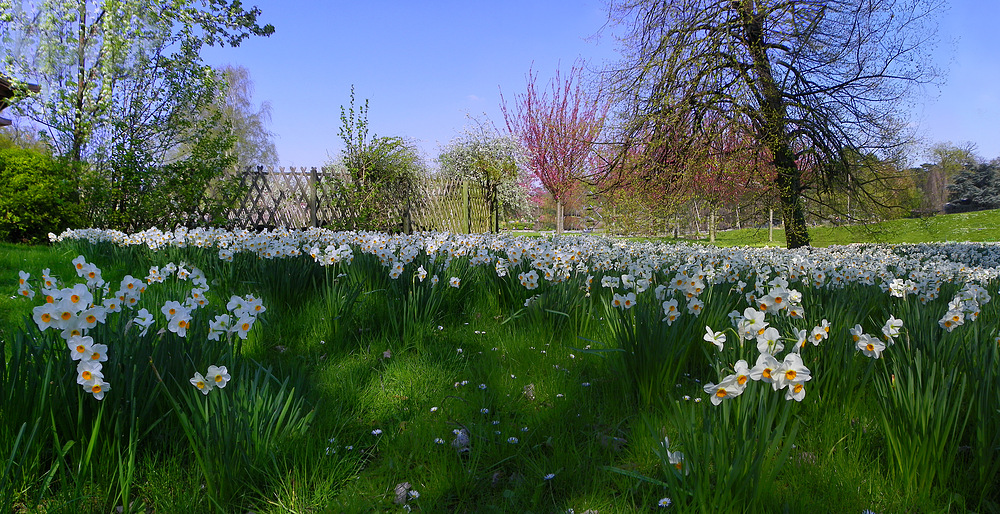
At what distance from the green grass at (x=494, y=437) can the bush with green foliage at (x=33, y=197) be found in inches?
325

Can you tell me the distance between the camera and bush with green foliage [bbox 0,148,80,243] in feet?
26.9

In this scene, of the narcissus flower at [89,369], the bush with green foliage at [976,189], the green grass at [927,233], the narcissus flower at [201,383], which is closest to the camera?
the narcissus flower at [89,369]

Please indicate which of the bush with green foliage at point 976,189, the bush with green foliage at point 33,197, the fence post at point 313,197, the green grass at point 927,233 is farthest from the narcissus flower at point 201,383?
the bush with green foliage at point 976,189

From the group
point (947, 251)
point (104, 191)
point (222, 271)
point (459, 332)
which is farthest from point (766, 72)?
point (104, 191)

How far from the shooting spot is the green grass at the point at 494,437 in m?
1.49

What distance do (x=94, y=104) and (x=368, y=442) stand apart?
10.3 meters

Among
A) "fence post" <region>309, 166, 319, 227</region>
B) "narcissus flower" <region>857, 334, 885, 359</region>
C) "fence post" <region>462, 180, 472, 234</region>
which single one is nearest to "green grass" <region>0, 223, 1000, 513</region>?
"narcissus flower" <region>857, 334, 885, 359</region>

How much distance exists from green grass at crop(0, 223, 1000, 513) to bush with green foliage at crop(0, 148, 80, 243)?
8.26 m

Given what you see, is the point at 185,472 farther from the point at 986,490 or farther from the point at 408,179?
the point at 408,179

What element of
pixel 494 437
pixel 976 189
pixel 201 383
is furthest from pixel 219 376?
pixel 976 189

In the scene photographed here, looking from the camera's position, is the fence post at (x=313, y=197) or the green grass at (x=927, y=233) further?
the green grass at (x=927, y=233)

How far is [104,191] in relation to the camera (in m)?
8.38

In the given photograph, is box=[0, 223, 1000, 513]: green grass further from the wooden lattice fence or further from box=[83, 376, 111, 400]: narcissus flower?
the wooden lattice fence

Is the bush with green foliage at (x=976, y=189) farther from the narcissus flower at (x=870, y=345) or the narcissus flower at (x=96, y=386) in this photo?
the narcissus flower at (x=96, y=386)
